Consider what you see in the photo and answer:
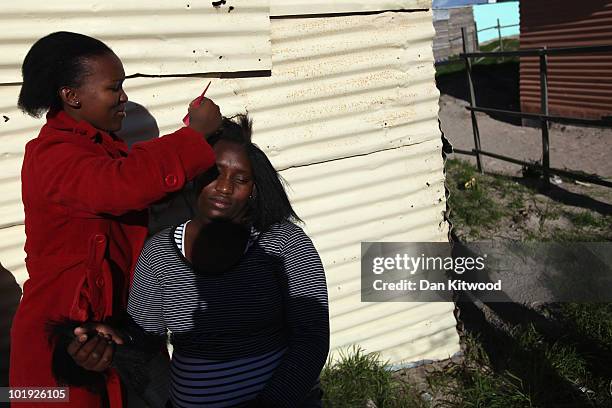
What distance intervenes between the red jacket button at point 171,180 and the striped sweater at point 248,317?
1.32 feet

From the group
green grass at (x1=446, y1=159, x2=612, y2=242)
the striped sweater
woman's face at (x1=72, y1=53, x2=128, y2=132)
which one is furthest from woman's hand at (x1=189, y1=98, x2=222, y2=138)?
green grass at (x1=446, y1=159, x2=612, y2=242)

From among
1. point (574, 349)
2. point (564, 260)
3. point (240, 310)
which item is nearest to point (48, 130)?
point (240, 310)

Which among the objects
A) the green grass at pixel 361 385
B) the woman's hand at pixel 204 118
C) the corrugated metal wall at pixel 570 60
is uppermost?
the woman's hand at pixel 204 118

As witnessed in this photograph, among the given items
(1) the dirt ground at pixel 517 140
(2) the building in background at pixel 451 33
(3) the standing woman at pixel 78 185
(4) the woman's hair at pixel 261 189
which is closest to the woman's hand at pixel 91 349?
(3) the standing woman at pixel 78 185

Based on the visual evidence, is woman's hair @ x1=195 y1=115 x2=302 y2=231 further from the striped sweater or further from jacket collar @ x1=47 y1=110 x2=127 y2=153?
jacket collar @ x1=47 y1=110 x2=127 y2=153

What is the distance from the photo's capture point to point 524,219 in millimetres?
6359

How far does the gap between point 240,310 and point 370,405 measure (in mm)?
1811

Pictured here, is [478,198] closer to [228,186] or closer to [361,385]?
[361,385]

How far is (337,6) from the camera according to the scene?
3193mm

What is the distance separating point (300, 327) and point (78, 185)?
792 mm

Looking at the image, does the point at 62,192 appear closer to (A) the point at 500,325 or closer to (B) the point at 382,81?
(B) the point at 382,81

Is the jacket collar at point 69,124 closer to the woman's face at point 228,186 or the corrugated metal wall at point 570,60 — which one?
the woman's face at point 228,186

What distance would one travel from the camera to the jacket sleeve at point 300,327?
1.81m

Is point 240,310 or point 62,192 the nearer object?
point 62,192
